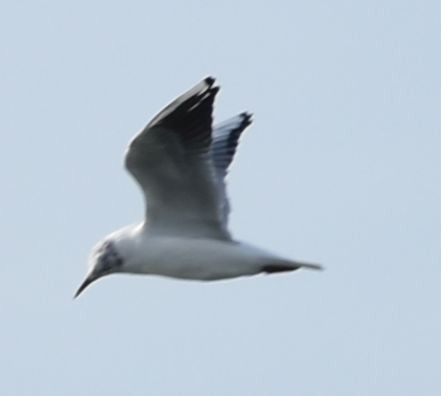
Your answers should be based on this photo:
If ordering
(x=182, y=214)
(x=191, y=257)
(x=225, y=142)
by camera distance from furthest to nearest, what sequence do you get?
(x=225, y=142), (x=182, y=214), (x=191, y=257)

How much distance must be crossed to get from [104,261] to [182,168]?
1.10 meters

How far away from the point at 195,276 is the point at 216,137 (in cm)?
224

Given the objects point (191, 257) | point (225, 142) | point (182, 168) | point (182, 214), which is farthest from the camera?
point (225, 142)

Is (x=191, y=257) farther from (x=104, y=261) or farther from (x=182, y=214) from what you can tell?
(x=104, y=261)

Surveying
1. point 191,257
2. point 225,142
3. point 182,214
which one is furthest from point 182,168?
point 225,142

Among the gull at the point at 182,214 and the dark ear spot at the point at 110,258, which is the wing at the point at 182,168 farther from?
the dark ear spot at the point at 110,258

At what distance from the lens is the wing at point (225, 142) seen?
2389 cm

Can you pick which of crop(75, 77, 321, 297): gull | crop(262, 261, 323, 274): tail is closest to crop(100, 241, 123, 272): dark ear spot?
crop(75, 77, 321, 297): gull

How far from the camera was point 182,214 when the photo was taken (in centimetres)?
2295

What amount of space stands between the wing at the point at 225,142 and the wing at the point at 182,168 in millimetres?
417

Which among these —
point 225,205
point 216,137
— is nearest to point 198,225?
point 225,205

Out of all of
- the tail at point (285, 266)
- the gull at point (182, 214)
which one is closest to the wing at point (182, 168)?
the gull at point (182, 214)

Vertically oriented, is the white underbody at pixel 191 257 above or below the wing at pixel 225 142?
below

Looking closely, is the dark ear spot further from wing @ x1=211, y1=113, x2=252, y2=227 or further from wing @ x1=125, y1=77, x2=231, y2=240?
wing @ x1=211, y1=113, x2=252, y2=227
